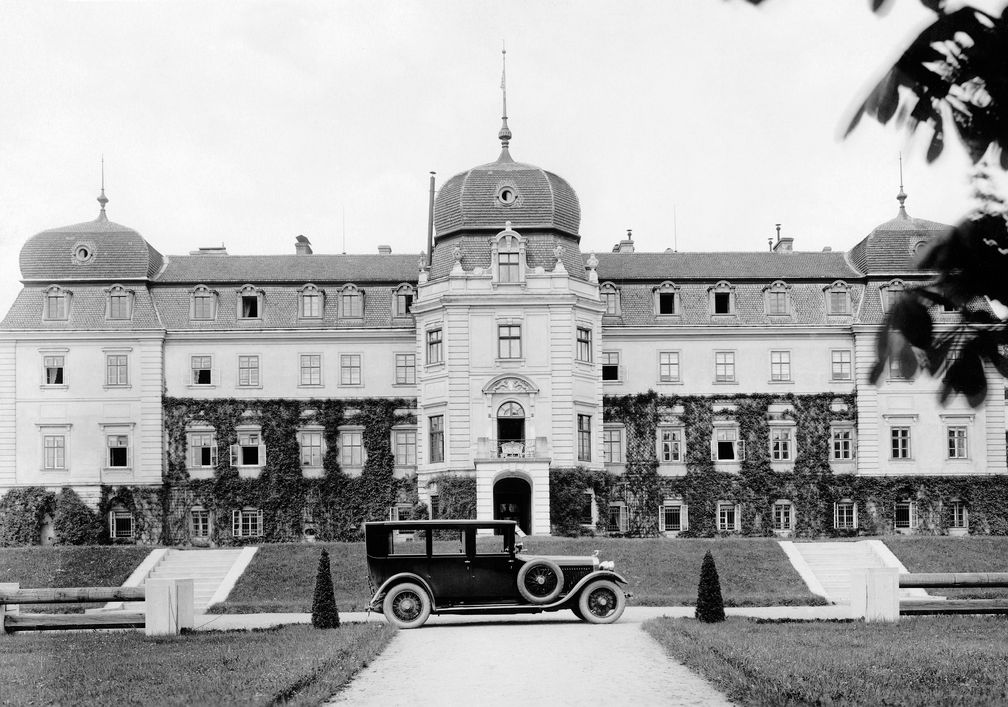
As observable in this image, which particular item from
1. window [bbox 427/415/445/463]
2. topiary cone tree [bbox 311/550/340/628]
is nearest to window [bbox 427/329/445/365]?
window [bbox 427/415/445/463]

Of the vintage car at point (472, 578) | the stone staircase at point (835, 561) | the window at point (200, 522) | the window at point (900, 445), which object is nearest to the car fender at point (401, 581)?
the vintage car at point (472, 578)

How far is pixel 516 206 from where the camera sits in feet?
152

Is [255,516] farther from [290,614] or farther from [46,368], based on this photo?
[290,614]

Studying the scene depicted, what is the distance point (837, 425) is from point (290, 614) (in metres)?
26.8

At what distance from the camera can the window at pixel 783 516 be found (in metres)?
48.5

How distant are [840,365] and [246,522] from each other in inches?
890

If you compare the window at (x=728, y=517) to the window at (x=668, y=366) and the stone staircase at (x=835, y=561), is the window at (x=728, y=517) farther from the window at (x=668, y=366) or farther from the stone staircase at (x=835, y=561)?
the stone staircase at (x=835, y=561)

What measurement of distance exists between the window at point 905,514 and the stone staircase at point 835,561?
862cm

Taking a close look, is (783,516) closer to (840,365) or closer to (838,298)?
(840,365)

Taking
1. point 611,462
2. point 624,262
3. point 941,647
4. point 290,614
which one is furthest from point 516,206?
point 941,647

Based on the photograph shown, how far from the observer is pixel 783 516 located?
48.7 m

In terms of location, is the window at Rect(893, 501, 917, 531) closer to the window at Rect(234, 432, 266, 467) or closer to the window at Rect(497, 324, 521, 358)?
the window at Rect(497, 324, 521, 358)

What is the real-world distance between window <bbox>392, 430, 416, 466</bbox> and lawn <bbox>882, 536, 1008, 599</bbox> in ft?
56.4

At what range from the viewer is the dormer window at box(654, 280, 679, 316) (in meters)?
49.8
